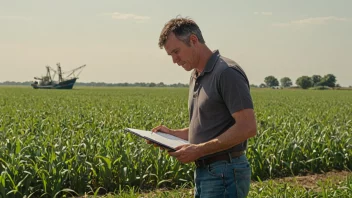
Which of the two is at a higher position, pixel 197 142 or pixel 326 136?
pixel 197 142

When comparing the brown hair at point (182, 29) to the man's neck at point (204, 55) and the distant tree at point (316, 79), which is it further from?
the distant tree at point (316, 79)

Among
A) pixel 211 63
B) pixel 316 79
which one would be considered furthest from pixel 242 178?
pixel 316 79

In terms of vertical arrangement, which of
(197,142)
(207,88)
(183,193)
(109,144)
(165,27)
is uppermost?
(165,27)

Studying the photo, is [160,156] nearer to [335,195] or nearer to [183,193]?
[183,193]

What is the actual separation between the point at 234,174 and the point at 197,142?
14.0 inches

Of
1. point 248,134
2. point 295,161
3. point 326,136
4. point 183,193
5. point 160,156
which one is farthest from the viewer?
point 326,136

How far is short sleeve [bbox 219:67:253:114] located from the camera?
283cm

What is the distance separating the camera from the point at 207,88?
3006 mm

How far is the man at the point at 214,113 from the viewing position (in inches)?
Answer: 113

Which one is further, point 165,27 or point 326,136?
point 326,136

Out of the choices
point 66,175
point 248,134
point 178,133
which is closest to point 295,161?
point 66,175

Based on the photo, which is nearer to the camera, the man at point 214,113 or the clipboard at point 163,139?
the man at point 214,113

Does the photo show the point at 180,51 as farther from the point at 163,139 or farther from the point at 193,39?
the point at 163,139

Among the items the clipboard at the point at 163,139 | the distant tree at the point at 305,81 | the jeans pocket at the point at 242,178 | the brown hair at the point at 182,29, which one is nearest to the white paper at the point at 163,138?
the clipboard at the point at 163,139
